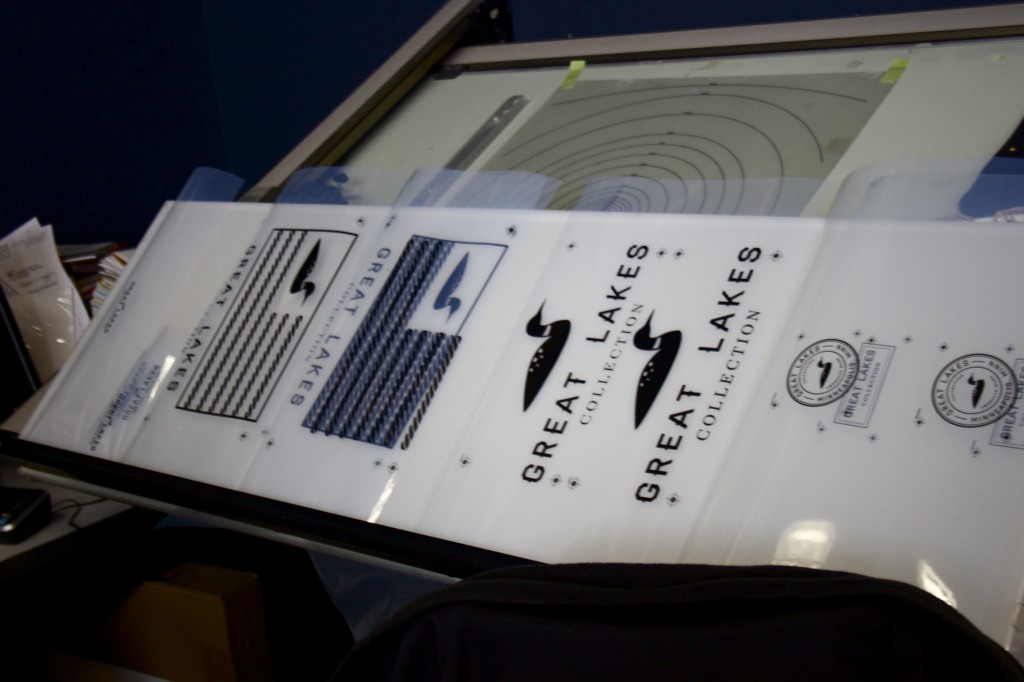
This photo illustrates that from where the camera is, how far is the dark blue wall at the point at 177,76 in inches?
65.6

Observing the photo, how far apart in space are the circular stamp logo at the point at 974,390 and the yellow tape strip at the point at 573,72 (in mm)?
773

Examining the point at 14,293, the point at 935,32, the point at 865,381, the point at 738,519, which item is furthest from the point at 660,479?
the point at 14,293

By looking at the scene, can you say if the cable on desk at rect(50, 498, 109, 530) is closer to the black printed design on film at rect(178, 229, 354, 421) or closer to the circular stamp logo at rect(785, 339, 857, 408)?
the black printed design on film at rect(178, 229, 354, 421)

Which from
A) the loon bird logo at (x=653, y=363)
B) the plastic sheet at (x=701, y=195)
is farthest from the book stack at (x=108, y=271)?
the loon bird logo at (x=653, y=363)

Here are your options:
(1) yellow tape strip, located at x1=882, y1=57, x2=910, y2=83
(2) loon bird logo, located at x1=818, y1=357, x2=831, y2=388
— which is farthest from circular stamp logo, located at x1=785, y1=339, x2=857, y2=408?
(1) yellow tape strip, located at x1=882, y1=57, x2=910, y2=83

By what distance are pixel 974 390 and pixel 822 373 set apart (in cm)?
10

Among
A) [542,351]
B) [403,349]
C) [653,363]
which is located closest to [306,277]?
[403,349]

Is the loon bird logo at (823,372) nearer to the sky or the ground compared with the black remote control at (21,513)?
nearer to the sky

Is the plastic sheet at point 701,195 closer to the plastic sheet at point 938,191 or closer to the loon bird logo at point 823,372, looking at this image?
the plastic sheet at point 938,191

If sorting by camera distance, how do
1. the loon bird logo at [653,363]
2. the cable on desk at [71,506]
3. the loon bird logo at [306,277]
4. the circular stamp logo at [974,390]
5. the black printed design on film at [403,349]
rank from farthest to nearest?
the cable on desk at [71,506] < the loon bird logo at [306,277] < the black printed design on film at [403,349] < the loon bird logo at [653,363] < the circular stamp logo at [974,390]

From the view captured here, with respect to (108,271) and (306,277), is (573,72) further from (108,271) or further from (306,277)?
(108,271)

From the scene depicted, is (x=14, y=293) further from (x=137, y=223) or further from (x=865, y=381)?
(x=865, y=381)

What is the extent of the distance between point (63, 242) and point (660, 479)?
164 cm

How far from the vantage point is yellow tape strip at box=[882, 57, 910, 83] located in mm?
970
